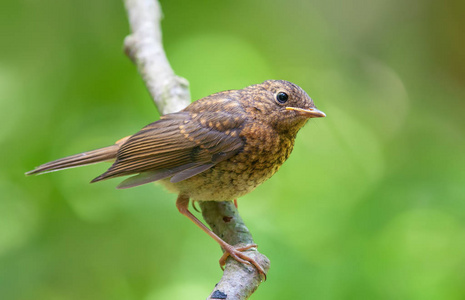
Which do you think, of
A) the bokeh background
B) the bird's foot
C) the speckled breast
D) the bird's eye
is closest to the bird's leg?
the bird's foot

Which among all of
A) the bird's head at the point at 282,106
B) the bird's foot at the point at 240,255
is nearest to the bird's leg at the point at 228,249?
the bird's foot at the point at 240,255

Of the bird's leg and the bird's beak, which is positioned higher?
the bird's beak

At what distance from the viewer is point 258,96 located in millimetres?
3287

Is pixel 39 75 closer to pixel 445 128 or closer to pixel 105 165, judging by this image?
pixel 105 165

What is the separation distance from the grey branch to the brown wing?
38cm

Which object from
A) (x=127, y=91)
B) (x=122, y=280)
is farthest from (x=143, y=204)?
(x=127, y=91)

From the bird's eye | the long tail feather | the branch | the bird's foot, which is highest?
the branch

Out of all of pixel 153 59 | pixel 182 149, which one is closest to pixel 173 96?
pixel 153 59

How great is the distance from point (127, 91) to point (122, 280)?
1.64 meters

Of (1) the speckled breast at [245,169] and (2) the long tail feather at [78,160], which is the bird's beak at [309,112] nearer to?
(1) the speckled breast at [245,169]

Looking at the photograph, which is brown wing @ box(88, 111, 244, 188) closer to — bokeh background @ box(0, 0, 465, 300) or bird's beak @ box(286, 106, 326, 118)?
bird's beak @ box(286, 106, 326, 118)

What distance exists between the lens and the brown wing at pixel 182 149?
316 centimetres

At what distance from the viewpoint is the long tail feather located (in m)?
3.51

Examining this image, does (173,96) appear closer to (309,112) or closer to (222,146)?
(222,146)
